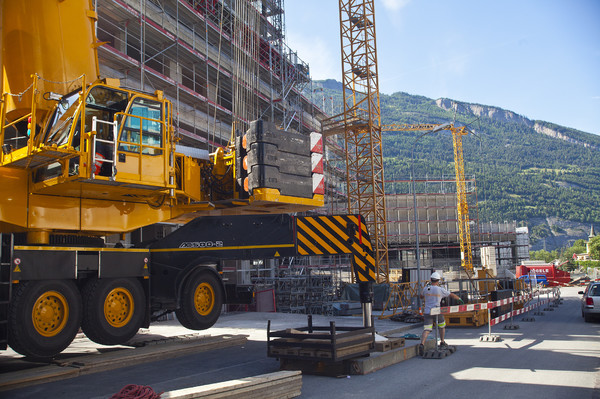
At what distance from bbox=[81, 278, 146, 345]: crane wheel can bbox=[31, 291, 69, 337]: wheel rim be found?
1.28 ft

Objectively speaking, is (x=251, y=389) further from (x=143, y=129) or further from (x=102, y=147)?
(x=143, y=129)

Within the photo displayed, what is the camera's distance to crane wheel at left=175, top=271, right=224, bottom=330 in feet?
30.3

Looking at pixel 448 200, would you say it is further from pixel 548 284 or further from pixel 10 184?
pixel 10 184

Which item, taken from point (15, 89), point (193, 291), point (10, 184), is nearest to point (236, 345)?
point (193, 291)

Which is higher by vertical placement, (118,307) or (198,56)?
(198,56)

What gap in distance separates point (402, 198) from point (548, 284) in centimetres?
2635

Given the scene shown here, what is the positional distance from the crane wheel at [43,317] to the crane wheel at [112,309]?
201mm

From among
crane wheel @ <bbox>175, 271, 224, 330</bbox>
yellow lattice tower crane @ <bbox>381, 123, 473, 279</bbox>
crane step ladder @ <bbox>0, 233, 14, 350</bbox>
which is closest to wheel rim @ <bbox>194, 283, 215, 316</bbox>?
crane wheel @ <bbox>175, 271, 224, 330</bbox>

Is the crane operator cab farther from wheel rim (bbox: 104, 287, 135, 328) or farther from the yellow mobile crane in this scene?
wheel rim (bbox: 104, 287, 135, 328)

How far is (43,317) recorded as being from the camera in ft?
25.1

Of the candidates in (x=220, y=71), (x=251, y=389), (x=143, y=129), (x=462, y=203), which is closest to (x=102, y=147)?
(x=143, y=129)

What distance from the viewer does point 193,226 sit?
31.4ft

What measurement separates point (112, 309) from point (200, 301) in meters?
1.71

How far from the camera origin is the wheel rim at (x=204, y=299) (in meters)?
9.54
